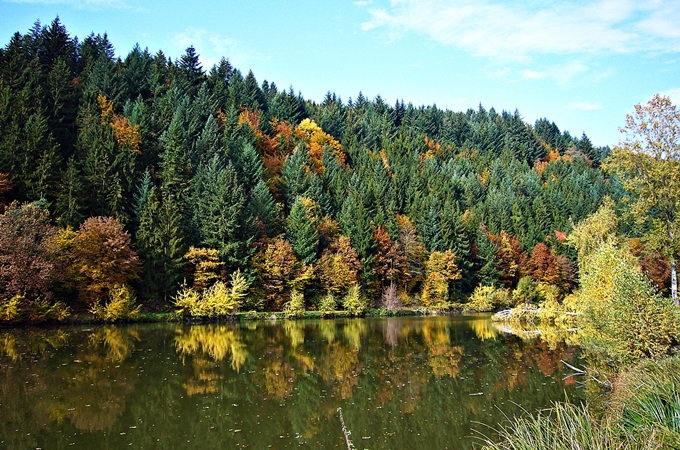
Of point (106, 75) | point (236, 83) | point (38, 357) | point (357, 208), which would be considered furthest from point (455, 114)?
point (38, 357)

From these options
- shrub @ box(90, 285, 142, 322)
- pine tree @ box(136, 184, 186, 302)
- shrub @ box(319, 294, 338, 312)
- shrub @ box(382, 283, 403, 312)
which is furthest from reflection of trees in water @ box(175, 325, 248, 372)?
shrub @ box(382, 283, 403, 312)

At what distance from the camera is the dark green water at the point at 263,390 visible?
11414 mm

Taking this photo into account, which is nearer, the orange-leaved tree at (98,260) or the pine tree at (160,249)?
the orange-leaved tree at (98,260)

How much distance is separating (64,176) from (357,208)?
3277 centimetres

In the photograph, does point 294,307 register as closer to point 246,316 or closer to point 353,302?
point 246,316

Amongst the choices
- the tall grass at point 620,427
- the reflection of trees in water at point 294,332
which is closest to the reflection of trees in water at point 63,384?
the reflection of trees in water at point 294,332

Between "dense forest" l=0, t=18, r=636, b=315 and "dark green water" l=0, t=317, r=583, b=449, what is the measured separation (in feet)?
50.1

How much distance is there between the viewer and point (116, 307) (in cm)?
3669

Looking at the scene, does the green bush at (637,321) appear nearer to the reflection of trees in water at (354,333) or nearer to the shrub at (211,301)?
the reflection of trees in water at (354,333)

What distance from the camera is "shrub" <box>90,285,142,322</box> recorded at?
36.5 meters

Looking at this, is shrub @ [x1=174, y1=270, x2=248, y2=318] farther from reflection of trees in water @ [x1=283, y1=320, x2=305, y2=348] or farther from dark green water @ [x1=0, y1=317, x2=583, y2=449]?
dark green water @ [x1=0, y1=317, x2=583, y2=449]

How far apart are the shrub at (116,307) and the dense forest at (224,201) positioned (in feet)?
1.33

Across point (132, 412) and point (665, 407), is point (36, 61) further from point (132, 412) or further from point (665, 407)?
point (665, 407)

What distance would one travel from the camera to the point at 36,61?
63.4 metres
